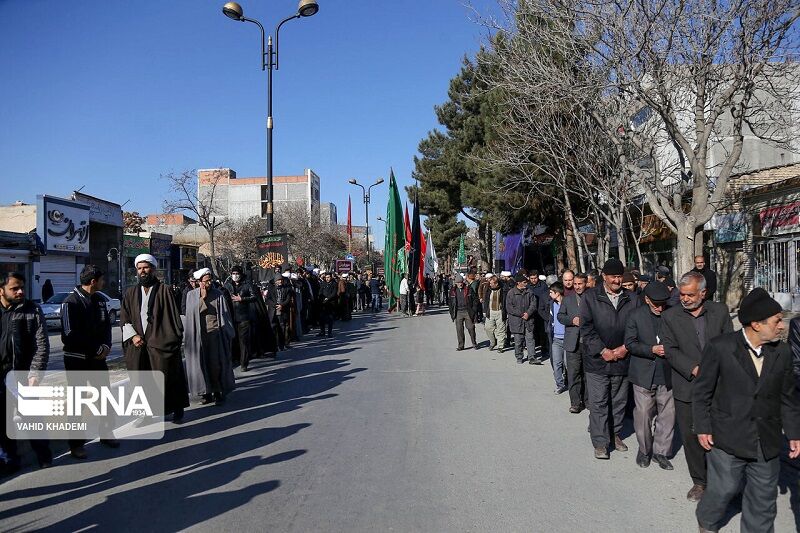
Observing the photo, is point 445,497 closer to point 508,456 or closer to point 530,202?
point 508,456

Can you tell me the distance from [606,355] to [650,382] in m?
0.49

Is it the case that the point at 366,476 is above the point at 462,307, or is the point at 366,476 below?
below

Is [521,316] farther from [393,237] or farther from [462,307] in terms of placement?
[393,237]

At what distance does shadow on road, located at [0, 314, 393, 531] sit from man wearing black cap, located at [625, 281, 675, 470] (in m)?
3.21

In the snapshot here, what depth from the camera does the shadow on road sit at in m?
4.54

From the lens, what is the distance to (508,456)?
19.4 feet

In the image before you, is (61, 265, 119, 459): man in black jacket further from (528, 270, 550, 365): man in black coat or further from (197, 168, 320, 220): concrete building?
(197, 168, 320, 220): concrete building

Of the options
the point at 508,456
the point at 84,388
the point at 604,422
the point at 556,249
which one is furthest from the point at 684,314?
the point at 556,249

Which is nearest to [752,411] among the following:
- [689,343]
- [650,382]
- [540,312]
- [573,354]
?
[689,343]

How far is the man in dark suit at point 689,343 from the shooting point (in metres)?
4.83

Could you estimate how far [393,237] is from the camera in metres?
25.7

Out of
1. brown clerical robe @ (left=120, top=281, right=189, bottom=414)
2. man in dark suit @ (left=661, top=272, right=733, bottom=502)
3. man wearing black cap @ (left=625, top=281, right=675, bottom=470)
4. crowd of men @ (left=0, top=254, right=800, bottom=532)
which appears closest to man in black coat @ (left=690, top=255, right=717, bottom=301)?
crowd of men @ (left=0, top=254, right=800, bottom=532)

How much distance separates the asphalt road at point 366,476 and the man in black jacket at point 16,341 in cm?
48

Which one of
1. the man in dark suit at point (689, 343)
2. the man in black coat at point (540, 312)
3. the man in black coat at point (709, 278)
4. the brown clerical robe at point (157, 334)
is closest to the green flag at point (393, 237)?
the man in black coat at point (540, 312)
